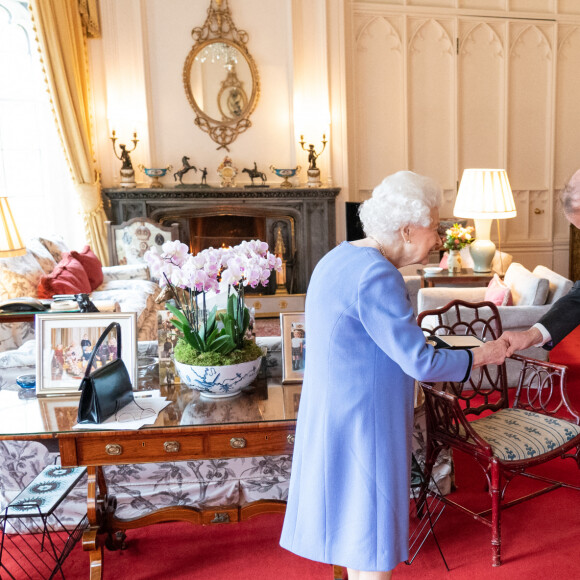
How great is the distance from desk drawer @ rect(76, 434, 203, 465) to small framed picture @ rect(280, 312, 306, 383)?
482mm

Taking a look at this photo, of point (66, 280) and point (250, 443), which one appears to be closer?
point (250, 443)

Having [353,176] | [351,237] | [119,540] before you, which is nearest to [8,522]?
[119,540]

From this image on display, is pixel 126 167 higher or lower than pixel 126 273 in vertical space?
higher

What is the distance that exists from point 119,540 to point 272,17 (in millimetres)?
6037

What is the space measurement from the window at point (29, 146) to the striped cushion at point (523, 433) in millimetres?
5085

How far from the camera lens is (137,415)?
1942 mm

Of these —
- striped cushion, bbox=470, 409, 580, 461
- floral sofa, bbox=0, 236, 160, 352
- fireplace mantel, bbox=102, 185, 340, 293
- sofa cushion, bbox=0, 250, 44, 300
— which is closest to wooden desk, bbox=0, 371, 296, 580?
striped cushion, bbox=470, 409, 580, 461

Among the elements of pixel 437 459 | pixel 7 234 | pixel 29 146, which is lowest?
pixel 437 459

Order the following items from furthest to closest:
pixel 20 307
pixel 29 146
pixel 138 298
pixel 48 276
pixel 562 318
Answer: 1. pixel 29 146
2. pixel 138 298
3. pixel 48 276
4. pixel 20 307
5. pixel 562 318

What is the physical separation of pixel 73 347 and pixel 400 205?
131 cm

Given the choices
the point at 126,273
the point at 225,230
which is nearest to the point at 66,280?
the point at 126,273

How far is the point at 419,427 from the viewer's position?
2.59 meters

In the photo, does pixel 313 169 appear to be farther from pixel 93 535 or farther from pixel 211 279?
pixel 93 535

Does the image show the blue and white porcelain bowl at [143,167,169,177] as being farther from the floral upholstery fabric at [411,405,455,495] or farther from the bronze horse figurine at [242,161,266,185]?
the floral upholstery fabric at [411,405,455,495]
